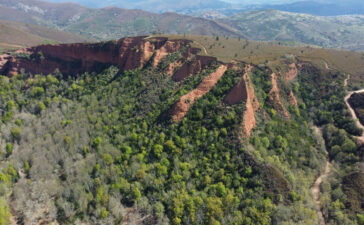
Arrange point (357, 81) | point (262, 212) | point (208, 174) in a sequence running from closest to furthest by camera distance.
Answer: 1. point (262, 212)
2. point (208, 174)
3. point (357, 81)

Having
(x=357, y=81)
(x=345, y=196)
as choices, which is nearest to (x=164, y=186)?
(x=345, y=196)

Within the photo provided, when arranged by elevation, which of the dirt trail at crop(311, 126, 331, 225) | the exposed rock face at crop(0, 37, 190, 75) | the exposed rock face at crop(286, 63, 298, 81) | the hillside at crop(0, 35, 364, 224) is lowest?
the dirt trail at crop(311, 126, 331, 225)

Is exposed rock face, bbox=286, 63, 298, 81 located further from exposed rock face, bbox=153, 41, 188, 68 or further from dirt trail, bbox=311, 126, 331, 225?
exposed rock face, bbox=153, 41, 188, 68

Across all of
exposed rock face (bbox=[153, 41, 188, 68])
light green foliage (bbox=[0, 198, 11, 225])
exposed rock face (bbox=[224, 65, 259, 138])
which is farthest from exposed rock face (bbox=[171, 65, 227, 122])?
light green foliage (bbox=[0, 198, 11, 225])

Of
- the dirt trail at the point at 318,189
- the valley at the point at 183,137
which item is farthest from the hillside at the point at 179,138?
the dirt trail at the point at 318,189

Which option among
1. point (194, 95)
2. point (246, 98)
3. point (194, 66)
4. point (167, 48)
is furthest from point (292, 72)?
point (167, 48)

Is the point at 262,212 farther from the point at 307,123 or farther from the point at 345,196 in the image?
the point at 307,123

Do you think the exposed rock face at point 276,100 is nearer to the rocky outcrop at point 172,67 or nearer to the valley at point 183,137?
the valley at point 183,137

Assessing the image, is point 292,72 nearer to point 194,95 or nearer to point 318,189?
point 194,95
